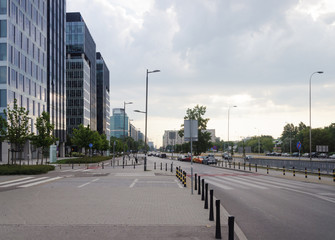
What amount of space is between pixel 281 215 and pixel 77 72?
90582 millimetres

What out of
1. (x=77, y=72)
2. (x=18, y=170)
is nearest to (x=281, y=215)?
(x=18, y=170)

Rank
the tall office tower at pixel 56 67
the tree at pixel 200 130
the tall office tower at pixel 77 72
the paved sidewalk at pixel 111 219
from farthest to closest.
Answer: the tall office tower at pixel 77 72, the tree at pixel 200 130, the tall office tower at pixel 56 67, the paved sidewalk at pixel 111 219

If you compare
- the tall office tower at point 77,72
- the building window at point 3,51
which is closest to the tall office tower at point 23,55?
the building window at point 3,51

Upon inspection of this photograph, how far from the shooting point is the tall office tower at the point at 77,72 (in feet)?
302

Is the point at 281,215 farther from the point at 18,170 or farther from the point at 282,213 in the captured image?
the point at 18,170

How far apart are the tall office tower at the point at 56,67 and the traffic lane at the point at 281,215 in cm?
6292

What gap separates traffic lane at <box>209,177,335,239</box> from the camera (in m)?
7.30

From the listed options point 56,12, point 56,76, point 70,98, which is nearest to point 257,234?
point 56,76

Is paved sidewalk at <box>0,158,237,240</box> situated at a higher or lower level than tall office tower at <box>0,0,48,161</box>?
lower

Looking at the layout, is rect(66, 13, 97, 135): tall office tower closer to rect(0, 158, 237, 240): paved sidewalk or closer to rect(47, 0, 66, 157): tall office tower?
rect(47, 0, 66, 157): tall office tower

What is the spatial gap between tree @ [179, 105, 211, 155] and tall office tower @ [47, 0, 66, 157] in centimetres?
3130

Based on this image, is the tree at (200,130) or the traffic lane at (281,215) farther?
the tree at (200,130)

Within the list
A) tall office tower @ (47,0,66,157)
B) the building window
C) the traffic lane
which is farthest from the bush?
tall office tower @ (47,0,66,157)

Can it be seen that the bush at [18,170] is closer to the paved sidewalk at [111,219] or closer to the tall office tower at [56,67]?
the paved sidewalk at [111,219]
